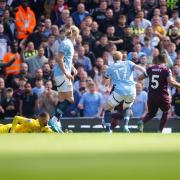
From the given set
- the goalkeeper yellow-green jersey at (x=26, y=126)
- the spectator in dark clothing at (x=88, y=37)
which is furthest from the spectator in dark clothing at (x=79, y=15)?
the goalkeeper yellow-green jersey at (x=26, y=126)

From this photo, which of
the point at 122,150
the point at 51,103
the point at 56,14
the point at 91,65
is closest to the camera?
the point at 122,150

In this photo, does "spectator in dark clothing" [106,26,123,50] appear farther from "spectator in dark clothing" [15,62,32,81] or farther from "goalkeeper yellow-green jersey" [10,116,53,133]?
"goalkeeper yellow-green jersey" [10,116,53,133]

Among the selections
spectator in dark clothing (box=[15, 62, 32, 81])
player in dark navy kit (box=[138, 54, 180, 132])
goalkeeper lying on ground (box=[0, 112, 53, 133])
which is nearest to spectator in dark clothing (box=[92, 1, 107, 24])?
spectator in dark clothing (box=[15, 62, 32, 81])

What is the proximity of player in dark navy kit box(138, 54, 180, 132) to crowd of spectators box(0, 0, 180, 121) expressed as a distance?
3165mm

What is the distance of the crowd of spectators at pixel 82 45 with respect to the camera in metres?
16.7

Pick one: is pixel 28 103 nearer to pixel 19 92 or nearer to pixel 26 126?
pixel 19 92

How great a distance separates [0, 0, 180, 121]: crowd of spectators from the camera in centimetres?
1673

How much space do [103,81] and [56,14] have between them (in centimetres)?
325

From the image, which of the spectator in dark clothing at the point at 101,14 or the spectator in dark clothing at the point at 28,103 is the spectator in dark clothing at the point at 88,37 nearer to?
the spectator in dark clothing at the point at 101,14

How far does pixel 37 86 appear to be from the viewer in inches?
667

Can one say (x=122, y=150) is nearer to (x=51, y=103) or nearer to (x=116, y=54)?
(x=116, y=54)

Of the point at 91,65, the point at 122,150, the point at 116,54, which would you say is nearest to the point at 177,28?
the point at 91,65

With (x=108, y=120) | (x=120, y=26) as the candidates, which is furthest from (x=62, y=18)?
(x=108, y=120)

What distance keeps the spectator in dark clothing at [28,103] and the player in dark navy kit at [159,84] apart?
408 centimetres
